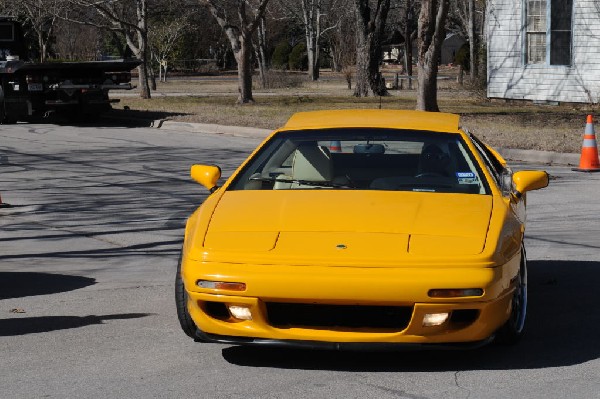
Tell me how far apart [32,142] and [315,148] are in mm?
14086

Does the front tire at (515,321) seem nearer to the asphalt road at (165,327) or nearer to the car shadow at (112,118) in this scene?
the asphalt road at (165,327)

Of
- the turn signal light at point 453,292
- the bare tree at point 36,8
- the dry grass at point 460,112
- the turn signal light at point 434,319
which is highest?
the bare tree at point 36,8

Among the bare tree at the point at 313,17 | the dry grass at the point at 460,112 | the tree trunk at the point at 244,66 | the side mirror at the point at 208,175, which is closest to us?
the side mirror at the point at 208,175

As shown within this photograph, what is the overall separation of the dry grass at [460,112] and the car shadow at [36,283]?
10.6 meters

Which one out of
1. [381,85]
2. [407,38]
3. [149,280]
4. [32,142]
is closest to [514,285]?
[149,280]

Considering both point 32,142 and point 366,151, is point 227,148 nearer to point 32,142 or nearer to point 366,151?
point 32,142

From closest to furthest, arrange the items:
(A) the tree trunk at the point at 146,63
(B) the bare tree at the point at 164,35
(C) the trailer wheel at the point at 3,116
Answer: (C) the trailer wheel at the point at 3,116 < (A) the tree trunk at the point at 146,63 < (B) the bare tree at the point at 164,35

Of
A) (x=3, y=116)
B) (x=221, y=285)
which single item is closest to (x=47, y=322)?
(x=221, y=285)

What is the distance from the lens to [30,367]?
5.75 metres

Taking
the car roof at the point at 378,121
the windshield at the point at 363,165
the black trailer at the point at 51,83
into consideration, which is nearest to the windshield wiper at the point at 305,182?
the windshield at the point at 363,165

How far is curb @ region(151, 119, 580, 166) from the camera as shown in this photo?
16.3 metres

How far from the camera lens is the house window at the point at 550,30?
27375 mm

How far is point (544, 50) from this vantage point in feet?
91.8

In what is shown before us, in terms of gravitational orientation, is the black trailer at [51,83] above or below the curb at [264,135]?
above
